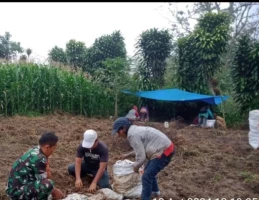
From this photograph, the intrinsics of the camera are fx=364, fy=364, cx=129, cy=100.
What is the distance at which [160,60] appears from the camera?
687 inches

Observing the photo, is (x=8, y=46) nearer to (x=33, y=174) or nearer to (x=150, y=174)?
(x=150, y=174)

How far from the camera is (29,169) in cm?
357

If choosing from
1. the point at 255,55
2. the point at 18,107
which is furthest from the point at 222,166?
the point at 255,55

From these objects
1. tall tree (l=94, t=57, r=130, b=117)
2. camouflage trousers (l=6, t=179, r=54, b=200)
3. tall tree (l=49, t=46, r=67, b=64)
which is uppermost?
tall tree (l=49, t=46, r=67, b=64)

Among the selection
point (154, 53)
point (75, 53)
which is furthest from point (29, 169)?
point (75, 53)

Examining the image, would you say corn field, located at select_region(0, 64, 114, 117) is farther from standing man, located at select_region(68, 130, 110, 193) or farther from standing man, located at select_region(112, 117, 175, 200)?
standing man, located at select_region(112, 117, 175, 200)

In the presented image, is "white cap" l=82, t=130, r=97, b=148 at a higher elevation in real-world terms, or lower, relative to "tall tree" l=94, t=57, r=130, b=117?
lower

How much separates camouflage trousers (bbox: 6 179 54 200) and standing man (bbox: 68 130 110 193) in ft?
3.08

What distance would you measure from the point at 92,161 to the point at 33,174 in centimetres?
132

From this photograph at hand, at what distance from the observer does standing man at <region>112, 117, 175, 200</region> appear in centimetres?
421

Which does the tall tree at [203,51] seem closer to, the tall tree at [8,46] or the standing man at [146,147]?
the standing man at [146,147]

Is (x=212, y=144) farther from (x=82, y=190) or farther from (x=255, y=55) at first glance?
(x=255, y=55)

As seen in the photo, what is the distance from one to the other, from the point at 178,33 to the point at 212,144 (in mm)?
16350

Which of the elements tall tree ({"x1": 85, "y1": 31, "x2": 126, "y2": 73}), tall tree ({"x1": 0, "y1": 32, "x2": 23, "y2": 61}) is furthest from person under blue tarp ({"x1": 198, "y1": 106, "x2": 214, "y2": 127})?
tall tree ({"x1": 0, "y1": 32, "x2": 23, "y2": 61})
